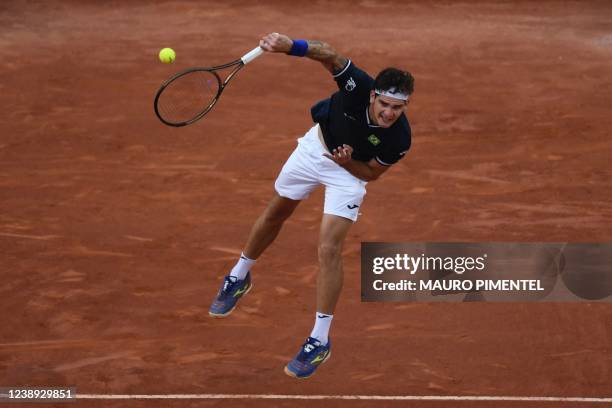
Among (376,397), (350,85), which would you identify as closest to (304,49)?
→ (350,85)

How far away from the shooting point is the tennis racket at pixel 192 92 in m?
9.27

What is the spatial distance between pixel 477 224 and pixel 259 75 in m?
5.48

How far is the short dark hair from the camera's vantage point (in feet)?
29.7

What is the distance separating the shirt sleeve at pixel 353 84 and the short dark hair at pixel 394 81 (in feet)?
0.78

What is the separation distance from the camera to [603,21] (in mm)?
20391

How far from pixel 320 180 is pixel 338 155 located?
0.64 meters

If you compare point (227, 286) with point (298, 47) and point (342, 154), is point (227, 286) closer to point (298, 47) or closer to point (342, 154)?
point (342, 154)

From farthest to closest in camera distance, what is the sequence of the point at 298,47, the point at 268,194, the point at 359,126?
1. the point at 268,194
2. the point at 359,126
3. the point at 298,47

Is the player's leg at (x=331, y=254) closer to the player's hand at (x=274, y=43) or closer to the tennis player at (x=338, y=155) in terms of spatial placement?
the tennis player at (x=338, y=155)

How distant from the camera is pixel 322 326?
9852 millimetres

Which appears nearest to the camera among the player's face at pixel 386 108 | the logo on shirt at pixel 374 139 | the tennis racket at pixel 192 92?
the player's face at pixel 386 108

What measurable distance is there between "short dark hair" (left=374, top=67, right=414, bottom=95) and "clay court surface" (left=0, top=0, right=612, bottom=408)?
12.1ft

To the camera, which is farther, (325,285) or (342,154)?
(325,285)

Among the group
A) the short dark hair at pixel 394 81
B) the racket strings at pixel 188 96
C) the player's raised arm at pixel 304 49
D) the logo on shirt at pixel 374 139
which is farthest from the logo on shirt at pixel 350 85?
the racket strings at pixel 188 96
